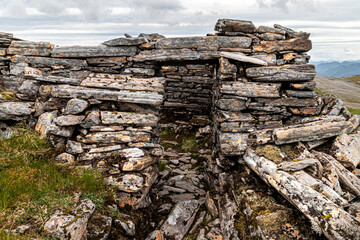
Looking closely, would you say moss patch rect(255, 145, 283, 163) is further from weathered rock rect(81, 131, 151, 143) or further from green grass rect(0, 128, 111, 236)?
green grass rect(0, 128, 111, 236)

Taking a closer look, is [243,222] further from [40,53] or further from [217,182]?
[40,53]

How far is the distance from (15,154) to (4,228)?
2379 millimetres

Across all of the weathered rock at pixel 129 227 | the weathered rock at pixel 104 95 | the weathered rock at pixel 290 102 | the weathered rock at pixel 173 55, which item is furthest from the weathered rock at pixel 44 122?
the weathered rock at pixel 290 102

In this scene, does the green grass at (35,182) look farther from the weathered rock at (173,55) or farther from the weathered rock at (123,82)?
the weathered rock at (173,55)

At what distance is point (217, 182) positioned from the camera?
821 cm

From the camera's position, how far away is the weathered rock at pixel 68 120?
625 centimetres

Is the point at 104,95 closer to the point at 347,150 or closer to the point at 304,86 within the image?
the point at 304,86

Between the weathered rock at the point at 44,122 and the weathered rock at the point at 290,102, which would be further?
the weathered rock at the point at 290,102

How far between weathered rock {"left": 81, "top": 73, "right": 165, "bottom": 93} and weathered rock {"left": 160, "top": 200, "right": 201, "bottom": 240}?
3.84 metres

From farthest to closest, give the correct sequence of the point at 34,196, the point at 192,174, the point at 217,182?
the point at 192,174
the point at 217,182
the point at 34,196

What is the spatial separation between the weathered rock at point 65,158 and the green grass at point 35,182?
0.16m

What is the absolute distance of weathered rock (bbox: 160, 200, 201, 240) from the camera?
20.2 ft

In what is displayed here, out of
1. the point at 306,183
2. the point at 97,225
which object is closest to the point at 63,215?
the point at 97,225

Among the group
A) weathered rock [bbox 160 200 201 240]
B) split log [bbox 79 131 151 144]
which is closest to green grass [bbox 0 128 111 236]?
split log [bbox 79 131 151 144]
